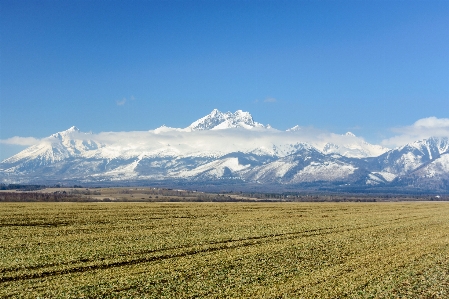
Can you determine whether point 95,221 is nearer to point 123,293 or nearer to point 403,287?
point 123,293

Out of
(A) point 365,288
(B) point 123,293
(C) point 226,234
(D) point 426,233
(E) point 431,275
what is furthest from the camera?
(D) point 426,233

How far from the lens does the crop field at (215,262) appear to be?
22.6 metres

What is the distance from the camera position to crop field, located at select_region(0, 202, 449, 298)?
74.3 feet

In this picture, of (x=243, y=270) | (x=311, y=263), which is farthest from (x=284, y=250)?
(x=243, y=270)

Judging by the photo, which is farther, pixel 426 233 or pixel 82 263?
pixel 426 233

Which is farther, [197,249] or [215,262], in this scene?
[197,249]

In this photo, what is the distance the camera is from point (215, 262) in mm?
28922

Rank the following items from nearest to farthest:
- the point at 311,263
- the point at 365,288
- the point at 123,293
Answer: the point at 123,293 → the point at 365,288 → the point at 311,263

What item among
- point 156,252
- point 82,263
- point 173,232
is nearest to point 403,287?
point 156,252

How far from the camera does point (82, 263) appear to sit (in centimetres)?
2789

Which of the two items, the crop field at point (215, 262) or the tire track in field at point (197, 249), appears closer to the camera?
the crop field at point (215, 262)

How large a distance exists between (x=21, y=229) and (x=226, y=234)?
61.3 ft

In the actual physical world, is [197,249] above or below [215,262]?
above

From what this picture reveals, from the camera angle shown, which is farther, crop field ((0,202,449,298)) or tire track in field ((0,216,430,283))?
tire track in field ((0,216,430,283))
